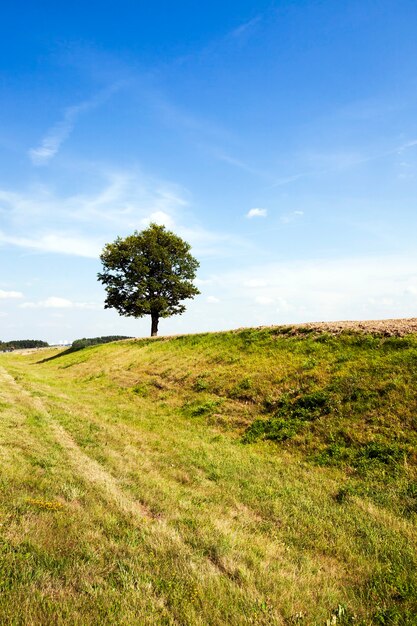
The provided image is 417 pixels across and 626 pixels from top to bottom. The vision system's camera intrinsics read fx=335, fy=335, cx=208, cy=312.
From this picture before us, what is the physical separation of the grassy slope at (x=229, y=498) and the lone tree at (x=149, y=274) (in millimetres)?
30462

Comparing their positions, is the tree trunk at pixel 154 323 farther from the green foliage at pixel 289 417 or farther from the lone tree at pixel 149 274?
the green foliage at pixel 289 417

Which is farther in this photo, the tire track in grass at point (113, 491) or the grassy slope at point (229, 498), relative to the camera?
the tire track in grass at point (113, 491)

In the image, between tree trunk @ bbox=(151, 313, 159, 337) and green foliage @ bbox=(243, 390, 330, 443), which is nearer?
green foliage @ bbox=(243, 390, 330, 443)

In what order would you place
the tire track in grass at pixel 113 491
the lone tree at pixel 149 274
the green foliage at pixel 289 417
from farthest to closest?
the lone tree at pixel 149 274
the green foliage at pixel 289 417
the tire track in grass at pixel 113 491

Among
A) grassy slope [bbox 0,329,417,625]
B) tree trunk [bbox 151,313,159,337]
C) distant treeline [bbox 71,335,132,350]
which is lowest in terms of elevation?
grassy slope [bbox 0,329,417,625]

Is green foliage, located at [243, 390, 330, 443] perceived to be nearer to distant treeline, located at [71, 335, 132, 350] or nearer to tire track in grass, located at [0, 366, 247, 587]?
tire track in grass, located at [0, 366, 247, 587]

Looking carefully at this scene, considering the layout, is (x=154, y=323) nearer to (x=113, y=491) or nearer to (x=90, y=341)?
(x=90, y=341)

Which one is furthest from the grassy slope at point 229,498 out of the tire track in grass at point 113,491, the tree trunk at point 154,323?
the tree trunk at point 154,323

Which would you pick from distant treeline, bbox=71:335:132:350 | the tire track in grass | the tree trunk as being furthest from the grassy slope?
distant treeline, bbox=71:335:132:350

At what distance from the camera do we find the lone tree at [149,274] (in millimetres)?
49531

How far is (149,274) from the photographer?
167 feet

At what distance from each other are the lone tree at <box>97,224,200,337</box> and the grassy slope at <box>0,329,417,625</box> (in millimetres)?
30462

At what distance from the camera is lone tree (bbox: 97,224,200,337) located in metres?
49.5

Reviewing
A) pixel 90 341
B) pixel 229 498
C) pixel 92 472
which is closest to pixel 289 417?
pixel 229 498
